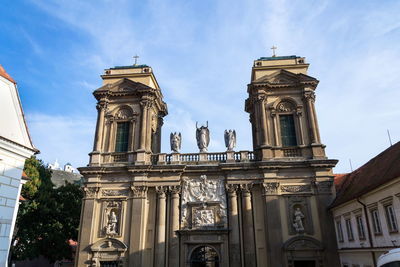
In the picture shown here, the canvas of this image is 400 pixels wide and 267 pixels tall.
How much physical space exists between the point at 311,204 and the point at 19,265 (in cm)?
2967

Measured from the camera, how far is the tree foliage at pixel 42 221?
91.6 feet

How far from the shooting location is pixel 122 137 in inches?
1096

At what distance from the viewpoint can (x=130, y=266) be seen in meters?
22.7

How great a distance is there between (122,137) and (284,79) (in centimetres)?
1470

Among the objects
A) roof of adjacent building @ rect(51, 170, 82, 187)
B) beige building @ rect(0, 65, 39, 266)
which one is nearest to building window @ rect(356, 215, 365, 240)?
beige building @ rect(0, 65, 39, 266)

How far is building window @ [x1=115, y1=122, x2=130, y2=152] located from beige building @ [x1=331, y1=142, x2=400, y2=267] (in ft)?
55.4

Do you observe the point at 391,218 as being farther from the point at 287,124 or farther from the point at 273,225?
the point at 287,124

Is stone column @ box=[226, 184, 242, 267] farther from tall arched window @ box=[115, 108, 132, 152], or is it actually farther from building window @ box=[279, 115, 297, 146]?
tall arched window @ box=[115, 108, 132, 152]

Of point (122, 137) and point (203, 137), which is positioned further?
point (122, 137)

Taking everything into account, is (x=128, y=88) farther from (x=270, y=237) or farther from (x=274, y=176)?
(x=270, y=237)

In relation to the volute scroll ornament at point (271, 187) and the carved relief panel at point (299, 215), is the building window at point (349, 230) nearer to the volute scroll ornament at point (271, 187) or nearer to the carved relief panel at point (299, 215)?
the carved relief panel at point (299, 215)

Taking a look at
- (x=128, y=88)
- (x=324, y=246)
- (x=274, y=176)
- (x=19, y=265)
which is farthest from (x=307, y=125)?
(x=19, y=265)

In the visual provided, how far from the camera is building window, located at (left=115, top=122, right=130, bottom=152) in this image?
2747cm

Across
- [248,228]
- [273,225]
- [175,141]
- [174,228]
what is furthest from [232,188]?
[175,141]
